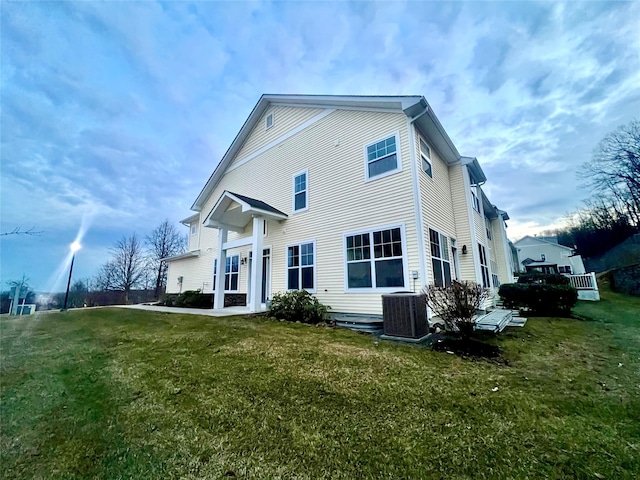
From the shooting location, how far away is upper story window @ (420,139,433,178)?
8672 millimetres

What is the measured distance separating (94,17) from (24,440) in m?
12.0

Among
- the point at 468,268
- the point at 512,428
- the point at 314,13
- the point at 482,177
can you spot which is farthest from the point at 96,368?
the point at 482,177

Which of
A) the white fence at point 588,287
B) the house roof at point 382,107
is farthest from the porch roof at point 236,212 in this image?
the white fence at point 588,287

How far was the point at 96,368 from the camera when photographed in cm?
464

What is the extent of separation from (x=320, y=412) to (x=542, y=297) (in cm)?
1087

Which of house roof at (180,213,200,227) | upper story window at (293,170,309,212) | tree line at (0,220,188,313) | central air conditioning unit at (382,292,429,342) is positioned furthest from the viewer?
tree line at (0,220,188,313)

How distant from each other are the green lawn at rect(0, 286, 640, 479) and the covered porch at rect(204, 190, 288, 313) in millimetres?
4541

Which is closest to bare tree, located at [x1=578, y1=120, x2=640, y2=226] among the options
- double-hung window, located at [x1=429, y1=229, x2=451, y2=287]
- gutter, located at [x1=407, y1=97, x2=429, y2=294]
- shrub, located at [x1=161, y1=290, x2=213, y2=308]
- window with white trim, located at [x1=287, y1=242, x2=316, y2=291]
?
double-hung window, located at [x1=429, y1=229, x2=451, y2=287]

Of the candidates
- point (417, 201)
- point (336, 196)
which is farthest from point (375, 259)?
point (336, 196)

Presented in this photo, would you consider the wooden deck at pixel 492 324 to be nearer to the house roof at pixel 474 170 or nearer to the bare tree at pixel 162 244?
the house roof at pixel 474 170

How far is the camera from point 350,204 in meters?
9.10

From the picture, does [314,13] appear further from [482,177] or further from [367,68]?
[482,177]

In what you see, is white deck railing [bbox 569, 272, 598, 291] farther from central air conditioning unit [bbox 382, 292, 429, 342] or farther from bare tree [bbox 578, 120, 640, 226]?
central air conditioning unit [bbox 382, 292, 429, 342]

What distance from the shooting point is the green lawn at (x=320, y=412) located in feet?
7.21
